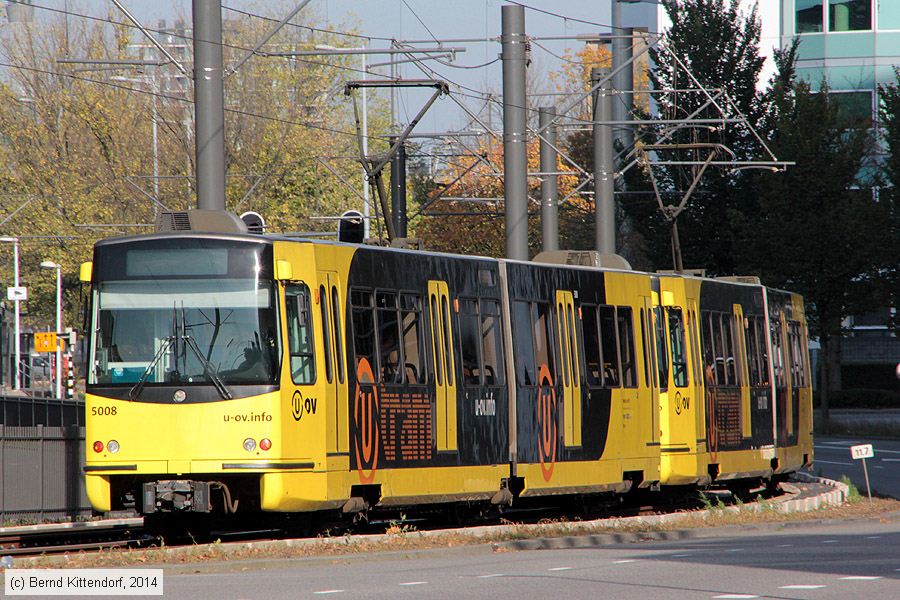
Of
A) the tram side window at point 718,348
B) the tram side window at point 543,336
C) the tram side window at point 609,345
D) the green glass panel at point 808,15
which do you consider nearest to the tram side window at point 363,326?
the tram side window at point 543,336

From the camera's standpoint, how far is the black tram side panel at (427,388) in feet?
59.0

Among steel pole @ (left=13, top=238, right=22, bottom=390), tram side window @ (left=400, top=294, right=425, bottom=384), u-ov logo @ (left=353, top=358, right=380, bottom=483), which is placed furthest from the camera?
steel pole @ (left=13, top=238, right=22, bottom=390)

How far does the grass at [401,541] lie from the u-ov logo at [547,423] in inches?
44.5

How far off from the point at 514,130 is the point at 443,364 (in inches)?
233

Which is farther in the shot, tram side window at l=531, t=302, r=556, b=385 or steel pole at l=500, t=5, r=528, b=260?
steel pole at l=500, t=5, r=528, b=260

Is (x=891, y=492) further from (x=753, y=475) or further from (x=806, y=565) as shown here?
(x=806, y=565)

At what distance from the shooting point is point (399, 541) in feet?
55.8

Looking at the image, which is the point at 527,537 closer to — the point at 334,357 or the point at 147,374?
the point at 334,357

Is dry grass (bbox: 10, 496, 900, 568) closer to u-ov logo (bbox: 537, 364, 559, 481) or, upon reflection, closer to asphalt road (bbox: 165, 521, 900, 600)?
asphalt road (bbox: 165, 521, 900, 600)

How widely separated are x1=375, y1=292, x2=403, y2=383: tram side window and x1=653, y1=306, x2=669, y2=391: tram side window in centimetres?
656

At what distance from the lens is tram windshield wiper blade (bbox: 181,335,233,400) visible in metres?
16.4

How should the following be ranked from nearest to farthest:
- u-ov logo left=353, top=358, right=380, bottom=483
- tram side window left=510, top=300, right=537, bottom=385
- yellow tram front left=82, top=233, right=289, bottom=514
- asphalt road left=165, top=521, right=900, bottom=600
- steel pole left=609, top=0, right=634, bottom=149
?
1. asphalt road left=165, top=521, right=900, bottom=600
2. yellow tram front left=82, top=233, right=289, bottom=514
3. u-ov logo left=353, top=358, right=380, bottom=483
4. tram side window left=510, top=300, right=537, bottom=385
5. steel pole left=609, top=0, right=634, bottom=149

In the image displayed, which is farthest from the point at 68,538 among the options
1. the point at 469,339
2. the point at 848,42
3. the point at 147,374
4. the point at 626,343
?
the point at 848,42

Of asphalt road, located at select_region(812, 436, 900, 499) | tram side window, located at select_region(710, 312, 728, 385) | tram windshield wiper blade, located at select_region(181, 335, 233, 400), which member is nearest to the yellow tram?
tram windshield wiper blade, located at select_region(181, 335, 233, 400)
